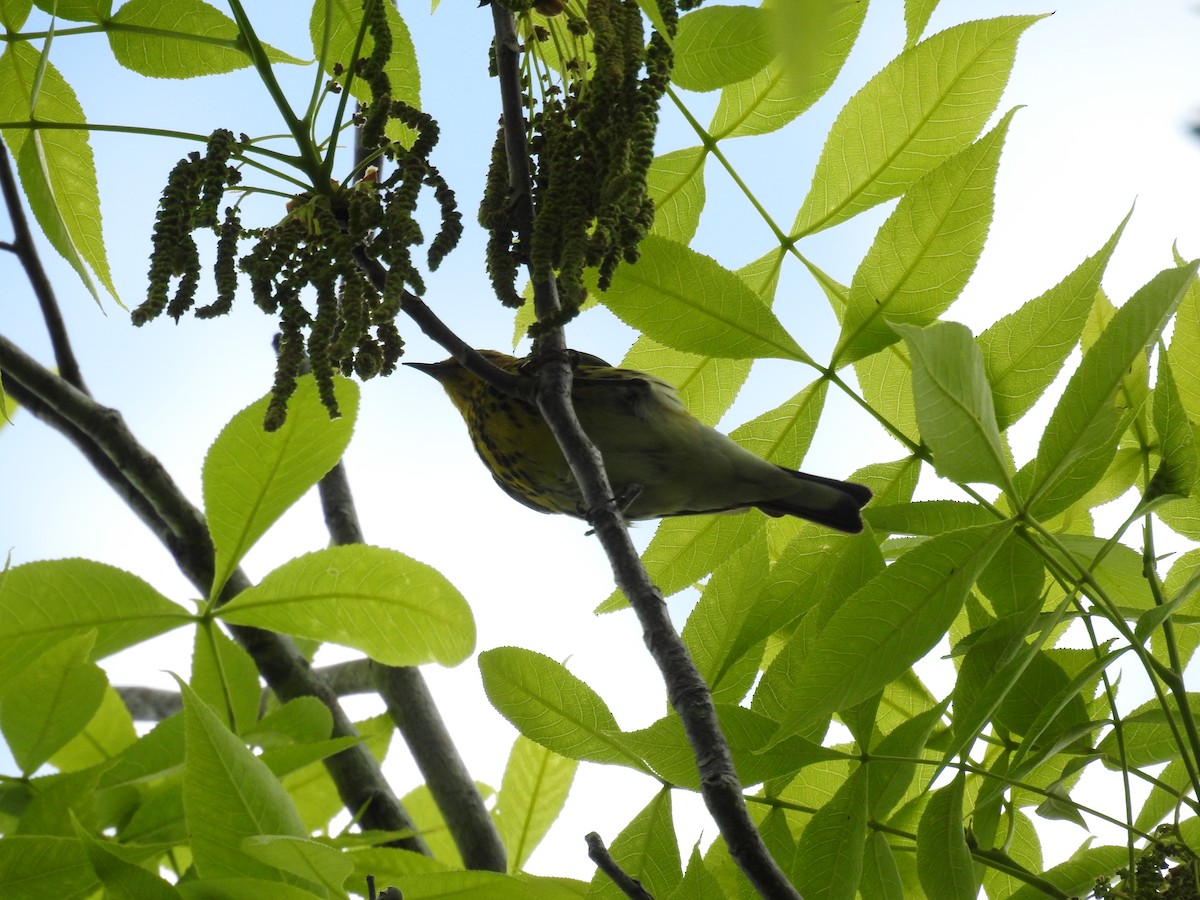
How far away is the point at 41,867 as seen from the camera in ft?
4.38

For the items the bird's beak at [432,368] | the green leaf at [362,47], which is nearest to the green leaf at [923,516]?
the green leaf at [362,47]

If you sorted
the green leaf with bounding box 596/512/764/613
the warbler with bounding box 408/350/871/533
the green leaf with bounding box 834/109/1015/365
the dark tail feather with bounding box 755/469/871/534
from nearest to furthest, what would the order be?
1. the green leaf with bounding box 834/109/1015/365
2. the green leaf with bounding box 596/512/764/613
3. the dark tail feather with bounding box 755/469/871/534
4. the warbler with bounding box 408/350/871/533

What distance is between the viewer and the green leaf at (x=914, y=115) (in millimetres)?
1663

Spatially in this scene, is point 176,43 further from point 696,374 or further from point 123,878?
point 123,878

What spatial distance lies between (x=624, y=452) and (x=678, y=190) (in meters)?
1.25

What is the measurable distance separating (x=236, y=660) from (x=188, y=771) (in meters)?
0.89

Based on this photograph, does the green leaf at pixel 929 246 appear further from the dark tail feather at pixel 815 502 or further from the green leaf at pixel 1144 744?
the dark tail feather at pixel 815 502

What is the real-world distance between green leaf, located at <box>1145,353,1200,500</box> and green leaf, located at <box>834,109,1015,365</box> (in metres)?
0.31

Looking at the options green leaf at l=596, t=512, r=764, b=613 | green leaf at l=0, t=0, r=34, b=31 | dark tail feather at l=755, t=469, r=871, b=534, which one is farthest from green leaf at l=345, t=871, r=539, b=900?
green leaf at l=0, t=0, r=34, b=31

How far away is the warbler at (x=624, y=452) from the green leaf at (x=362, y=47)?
93cm

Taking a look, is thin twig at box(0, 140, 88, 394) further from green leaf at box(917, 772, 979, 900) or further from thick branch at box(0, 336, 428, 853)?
green leaf at box(917, 772, 979, 900)

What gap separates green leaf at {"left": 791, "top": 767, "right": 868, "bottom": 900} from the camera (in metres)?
1.34

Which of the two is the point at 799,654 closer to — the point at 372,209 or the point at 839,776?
the point at 839,776

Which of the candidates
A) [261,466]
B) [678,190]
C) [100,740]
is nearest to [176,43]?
[261,466]
